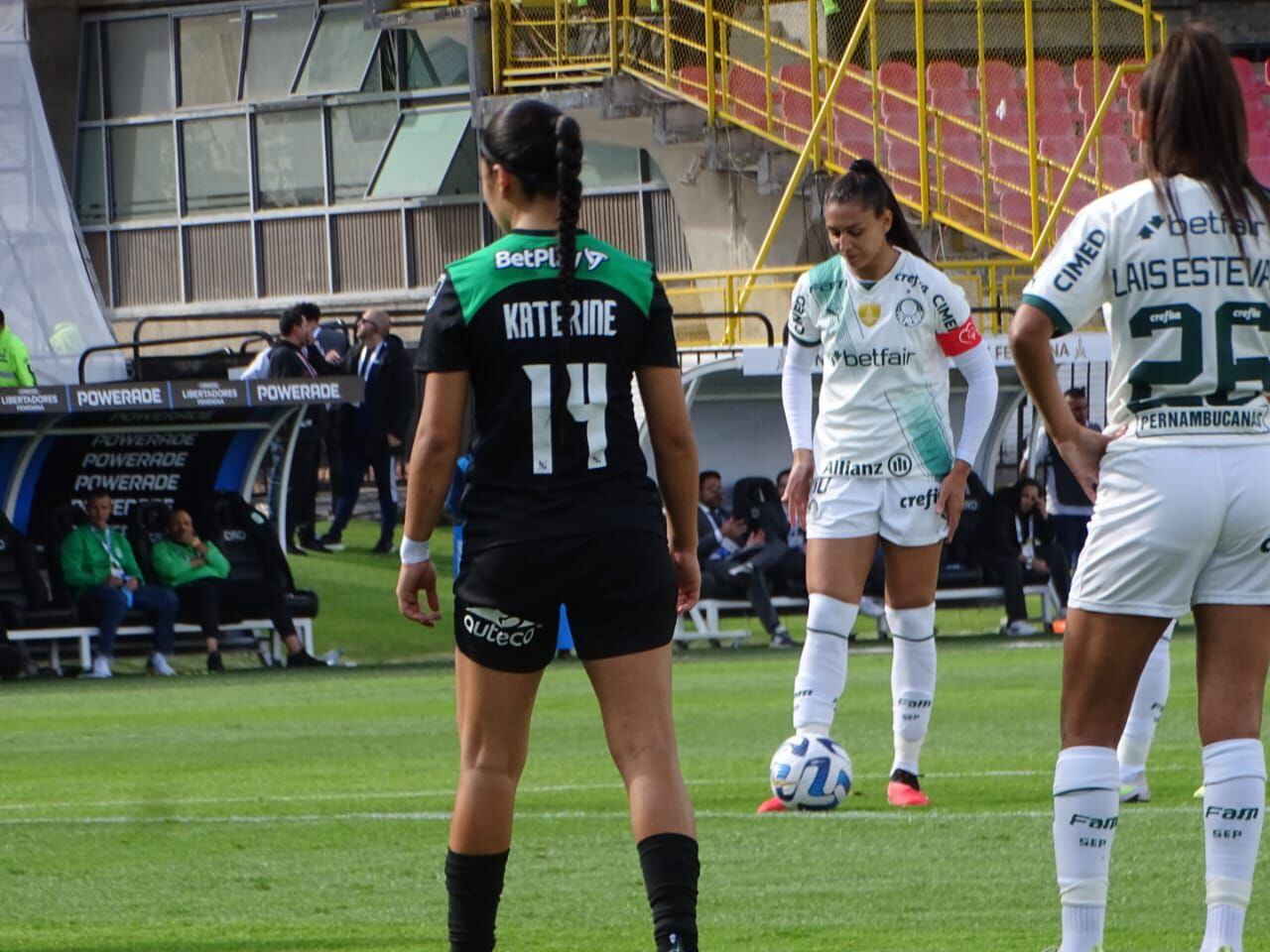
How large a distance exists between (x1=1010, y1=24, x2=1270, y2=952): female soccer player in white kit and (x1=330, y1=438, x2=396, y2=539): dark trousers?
20.5 meters

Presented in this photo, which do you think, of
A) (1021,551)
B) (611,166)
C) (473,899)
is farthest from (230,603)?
(611,166)

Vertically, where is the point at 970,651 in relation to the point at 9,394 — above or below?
below

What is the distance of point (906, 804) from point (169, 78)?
3000 cm

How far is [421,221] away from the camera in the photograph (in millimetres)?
36156

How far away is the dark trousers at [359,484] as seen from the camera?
25844mm

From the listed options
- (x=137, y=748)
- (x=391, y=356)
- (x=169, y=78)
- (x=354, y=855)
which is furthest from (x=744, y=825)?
(x=169, y=78)

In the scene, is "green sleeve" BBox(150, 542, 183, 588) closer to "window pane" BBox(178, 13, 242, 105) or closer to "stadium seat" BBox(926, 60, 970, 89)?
"stadium seat" BBox(926, 60, 970, 89)

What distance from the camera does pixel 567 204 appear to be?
558 cm

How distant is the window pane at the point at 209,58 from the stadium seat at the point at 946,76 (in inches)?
454

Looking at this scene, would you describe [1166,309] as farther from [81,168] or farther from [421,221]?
[81,168]

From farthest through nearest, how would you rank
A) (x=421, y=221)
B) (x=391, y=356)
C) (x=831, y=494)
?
(x=421, y=221) < (x=391, y=356) < (x=831, y=494)

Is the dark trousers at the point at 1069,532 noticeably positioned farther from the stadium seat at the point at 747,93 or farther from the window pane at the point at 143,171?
the window pane at the point at 143,171

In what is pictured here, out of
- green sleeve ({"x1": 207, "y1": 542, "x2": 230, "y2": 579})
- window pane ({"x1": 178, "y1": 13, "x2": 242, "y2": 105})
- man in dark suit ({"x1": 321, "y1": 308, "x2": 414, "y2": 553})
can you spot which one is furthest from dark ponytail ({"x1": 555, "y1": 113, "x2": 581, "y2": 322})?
window pane ({"x1": 178, "y1": 13, "x2": 242, "y2": 105})

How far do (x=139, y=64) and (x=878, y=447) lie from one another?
3012 centimetres
